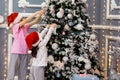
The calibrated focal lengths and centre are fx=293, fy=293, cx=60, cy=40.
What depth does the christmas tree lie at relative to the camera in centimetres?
435

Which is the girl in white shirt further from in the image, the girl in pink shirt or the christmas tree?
the girl in pink shirt

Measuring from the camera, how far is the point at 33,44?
4.25 metres

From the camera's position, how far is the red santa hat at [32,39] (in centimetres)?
422

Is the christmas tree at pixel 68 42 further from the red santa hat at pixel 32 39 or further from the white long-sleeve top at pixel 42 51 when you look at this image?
the red santa hat at pixel 32 39

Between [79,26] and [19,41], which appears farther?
[19,41]

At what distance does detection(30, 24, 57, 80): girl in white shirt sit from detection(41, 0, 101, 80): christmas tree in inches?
4.1

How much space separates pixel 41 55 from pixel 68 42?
1.46 ft

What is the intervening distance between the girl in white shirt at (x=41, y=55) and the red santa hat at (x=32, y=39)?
0.08 m

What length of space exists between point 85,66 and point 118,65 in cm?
56

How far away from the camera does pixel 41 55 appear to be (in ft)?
14.2

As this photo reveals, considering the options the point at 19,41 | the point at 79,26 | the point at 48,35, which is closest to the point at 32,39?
the point at 48,35

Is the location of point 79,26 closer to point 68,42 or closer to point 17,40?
point 68,42

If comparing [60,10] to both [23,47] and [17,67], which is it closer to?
[23,47]

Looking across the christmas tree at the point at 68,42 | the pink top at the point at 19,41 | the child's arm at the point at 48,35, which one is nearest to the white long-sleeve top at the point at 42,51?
the child's arm at the point at 48,35
